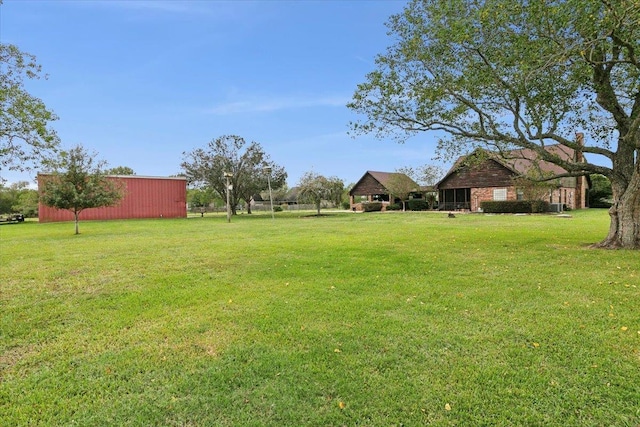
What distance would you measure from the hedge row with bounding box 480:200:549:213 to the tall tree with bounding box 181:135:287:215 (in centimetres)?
1977

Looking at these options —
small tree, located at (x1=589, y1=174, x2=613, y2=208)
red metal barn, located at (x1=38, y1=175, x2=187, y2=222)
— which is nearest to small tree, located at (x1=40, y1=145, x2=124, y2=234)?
red metal barn, located at (x1=38, y1=175, x2=187, y2=222)

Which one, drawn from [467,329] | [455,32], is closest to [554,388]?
[467,329]

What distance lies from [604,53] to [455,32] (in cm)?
310

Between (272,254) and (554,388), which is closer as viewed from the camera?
(554,388)

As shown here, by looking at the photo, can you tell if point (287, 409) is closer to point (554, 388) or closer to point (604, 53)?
point (554, 388)

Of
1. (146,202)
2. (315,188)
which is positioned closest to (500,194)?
(315,188)

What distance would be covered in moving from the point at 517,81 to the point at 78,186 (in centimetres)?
1689

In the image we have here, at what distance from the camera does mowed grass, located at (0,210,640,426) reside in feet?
8.11

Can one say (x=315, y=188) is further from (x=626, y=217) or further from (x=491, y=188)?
(x=626, y=217)

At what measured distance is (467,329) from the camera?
12.5 ft

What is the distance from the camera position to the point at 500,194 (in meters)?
31.7

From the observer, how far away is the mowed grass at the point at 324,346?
8.11 feet

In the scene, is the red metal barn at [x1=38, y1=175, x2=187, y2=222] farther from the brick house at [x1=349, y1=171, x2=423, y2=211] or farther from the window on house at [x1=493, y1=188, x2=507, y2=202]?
the window on house at [x1=493, y1=188, x2=507, y2=202]

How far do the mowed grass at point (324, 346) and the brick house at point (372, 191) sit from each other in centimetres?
3501
